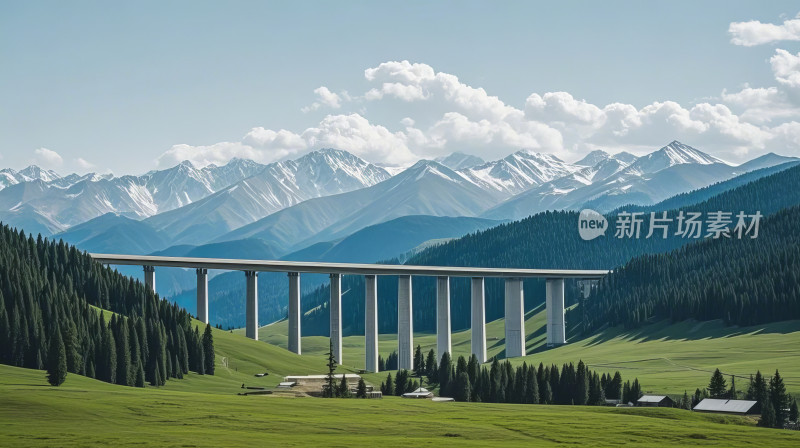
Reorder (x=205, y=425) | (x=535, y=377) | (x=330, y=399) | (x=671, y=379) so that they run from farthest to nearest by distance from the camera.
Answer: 1. (x=671, y=379)
2. (x=535, y=377)
3. (x=330, y=399)
4. (x=205, y=425)

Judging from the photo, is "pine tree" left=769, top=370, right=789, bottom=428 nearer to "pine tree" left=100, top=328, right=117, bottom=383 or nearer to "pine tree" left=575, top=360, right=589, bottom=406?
"pine tree" left=575, top=360, right=589, bottom=406

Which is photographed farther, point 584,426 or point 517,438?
point 584,426

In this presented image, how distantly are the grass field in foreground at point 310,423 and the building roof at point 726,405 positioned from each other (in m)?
3.98

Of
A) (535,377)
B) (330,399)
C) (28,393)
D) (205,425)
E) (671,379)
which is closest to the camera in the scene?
(205,425)

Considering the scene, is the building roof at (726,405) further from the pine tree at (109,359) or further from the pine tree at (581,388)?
the pine tree at (109,359)

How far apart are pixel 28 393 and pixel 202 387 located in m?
Result: 42.1

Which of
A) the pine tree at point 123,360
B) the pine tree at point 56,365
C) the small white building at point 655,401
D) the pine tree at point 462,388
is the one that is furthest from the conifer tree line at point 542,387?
the pine tree at point 56,365

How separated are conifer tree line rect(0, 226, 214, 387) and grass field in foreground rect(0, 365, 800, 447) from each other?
13.4 metres

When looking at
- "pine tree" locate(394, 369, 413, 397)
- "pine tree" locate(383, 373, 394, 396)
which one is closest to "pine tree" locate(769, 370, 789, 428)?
"pine tree" locate(394, 369, 413, 397)

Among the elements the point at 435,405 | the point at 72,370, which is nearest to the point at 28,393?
the point at 72,370

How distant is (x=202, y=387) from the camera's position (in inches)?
5851

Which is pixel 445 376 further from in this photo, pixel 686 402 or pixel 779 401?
pixel 779 401

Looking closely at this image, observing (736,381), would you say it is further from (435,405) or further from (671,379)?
(435,405)

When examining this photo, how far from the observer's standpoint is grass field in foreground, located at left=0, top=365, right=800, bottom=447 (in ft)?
298
